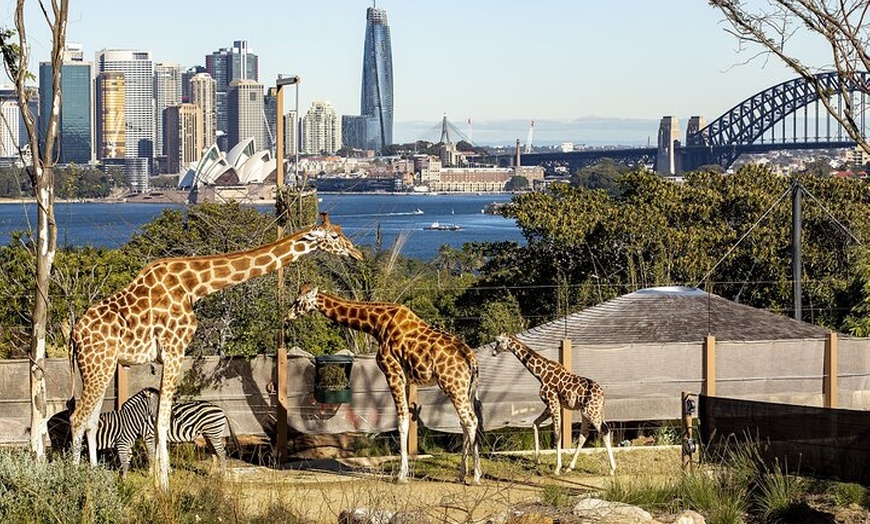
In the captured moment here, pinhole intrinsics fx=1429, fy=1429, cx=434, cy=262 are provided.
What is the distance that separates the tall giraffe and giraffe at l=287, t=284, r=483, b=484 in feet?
3.87

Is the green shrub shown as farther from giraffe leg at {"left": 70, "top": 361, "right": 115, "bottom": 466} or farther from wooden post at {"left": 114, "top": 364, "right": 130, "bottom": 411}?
wooden post at {"left": 114, "top": 364, "right": 130, "bottom": 411}

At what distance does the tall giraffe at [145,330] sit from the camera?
12.4 m

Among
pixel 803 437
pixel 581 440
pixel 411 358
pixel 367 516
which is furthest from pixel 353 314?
pixel 803 437

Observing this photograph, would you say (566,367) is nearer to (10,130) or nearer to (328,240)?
(328,240)

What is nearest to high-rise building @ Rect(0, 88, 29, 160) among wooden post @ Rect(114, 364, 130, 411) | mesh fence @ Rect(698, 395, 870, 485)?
wooden post @ Rect(114, 364, 130, 411)

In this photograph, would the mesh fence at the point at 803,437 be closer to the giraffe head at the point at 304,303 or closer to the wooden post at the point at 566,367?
the wooden post at the point at 566,367

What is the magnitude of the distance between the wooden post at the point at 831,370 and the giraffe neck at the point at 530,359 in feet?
12.9

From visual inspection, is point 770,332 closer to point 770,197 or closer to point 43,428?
point 43,428

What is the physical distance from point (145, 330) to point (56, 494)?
277 centimetres

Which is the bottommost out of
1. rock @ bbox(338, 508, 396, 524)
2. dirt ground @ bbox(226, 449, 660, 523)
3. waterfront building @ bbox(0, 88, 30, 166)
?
dirt ground @ bbox(226, 449, 660, 523)

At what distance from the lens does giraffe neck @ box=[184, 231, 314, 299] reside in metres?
12.7

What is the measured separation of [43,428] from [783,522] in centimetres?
612

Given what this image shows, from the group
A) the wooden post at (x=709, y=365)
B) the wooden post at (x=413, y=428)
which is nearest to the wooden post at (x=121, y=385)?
the wooden post at (x=413, y=428)

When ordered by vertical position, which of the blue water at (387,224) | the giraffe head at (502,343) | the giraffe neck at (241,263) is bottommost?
the blue water at (387,224)
